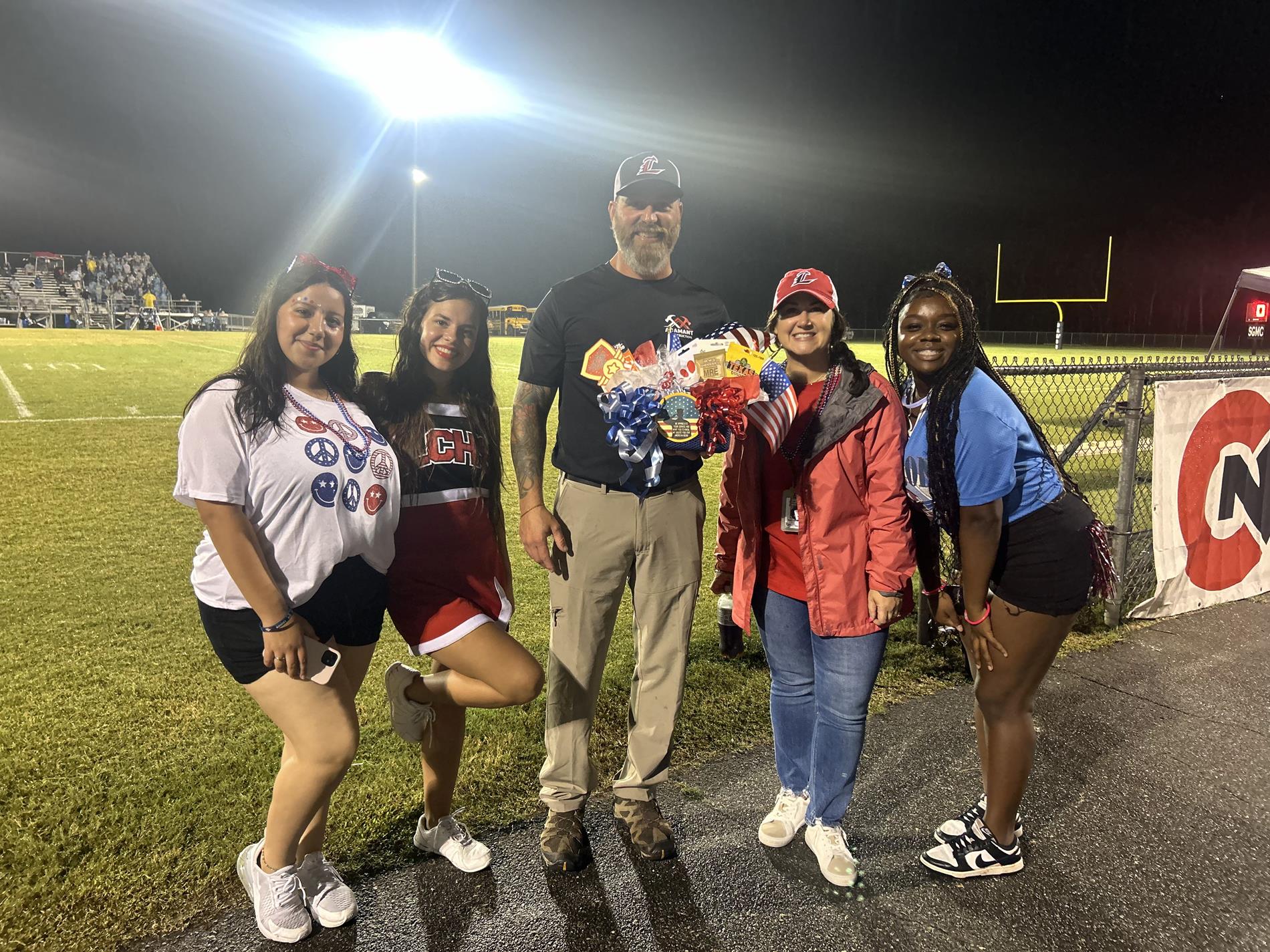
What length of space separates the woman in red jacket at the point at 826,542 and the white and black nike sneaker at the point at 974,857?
28cm

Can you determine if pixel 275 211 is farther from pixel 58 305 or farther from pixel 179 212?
pixel 58 305

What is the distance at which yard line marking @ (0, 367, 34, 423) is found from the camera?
12.5 meters

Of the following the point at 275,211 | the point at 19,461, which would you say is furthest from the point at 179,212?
the point at 19,461

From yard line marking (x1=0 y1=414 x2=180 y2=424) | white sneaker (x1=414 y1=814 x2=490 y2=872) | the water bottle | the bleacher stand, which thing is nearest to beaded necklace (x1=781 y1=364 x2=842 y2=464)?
the water bottle

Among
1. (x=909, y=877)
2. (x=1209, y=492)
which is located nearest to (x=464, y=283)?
(x=909, y=877)

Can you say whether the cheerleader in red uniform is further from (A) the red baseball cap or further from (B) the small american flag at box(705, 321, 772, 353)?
(A) the red baseball cap

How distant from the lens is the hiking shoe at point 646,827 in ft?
8.24

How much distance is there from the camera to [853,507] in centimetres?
235

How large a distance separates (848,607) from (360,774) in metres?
1.95

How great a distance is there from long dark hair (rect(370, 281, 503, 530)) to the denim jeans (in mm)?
1001

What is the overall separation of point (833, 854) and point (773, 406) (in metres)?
1.41

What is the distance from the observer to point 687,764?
10.1 feet

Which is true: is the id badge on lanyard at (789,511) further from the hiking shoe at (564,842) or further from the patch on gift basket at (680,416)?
the hiking shoe at (564,842)

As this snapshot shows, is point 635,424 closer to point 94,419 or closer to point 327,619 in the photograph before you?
point 327,619
